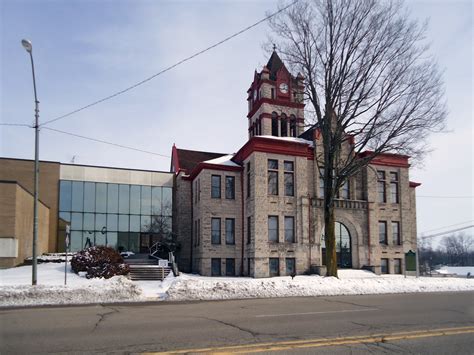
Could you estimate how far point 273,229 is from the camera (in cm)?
3384

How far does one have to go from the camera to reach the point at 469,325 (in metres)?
10.7

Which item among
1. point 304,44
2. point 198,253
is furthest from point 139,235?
point 304,44

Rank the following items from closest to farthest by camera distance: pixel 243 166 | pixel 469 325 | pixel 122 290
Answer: pixel 469 325, pixel 122 290, pixel 243 166

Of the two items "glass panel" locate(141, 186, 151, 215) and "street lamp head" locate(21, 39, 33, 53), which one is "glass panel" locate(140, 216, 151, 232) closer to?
"glass panel" locate(141, 186, 151, 215)

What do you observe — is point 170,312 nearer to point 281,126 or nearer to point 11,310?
point 11,310

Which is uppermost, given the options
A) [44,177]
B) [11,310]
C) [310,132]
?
[310,132]

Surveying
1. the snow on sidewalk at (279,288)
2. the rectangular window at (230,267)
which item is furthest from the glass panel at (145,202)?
the snow on sidewalk at (279,288)

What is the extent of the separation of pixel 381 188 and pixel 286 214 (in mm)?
9349

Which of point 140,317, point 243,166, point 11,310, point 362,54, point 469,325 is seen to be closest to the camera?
point 469,325

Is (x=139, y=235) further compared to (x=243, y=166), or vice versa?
A: (x=139, y=235)

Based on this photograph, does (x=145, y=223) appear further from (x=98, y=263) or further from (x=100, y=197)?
(x=98, y=263)

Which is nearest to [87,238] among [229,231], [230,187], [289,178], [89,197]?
[89,197]

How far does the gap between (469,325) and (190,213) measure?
106 ft

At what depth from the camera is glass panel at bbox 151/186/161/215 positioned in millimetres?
44559
